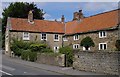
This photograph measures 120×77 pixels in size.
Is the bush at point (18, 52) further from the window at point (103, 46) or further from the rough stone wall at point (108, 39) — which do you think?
the window at point (103, 46)

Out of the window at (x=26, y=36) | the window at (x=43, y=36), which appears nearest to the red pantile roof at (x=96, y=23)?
the window at (x=43, y=36)

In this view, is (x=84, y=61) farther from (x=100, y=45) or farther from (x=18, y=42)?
(x=18, y=42)

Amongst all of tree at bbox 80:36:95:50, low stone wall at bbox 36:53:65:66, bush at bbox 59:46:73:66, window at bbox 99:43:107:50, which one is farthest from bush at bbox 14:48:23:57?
bush at bbox 59:46:73:66

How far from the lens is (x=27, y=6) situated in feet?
204

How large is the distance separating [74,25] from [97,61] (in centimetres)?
2695

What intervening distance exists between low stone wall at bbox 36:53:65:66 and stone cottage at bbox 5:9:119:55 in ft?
32.9

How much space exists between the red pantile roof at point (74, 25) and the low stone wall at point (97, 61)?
1297 centimetres

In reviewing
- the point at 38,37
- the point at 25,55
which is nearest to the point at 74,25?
the point at 38,37

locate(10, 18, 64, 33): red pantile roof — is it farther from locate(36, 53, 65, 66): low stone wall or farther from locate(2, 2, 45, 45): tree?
locate(36, 53, 65, 66): low stone wall

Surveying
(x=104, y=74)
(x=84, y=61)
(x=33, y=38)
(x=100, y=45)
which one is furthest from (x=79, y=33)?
(x=104, y=74)

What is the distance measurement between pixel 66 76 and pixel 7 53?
94.1ft

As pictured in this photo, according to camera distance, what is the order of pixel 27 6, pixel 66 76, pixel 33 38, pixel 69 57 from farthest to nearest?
pixel 27 6, pixel 33 38, pixel 69 57, pixel 66 76

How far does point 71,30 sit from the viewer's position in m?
48.3

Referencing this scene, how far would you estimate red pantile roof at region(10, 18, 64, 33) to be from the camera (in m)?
46.6
